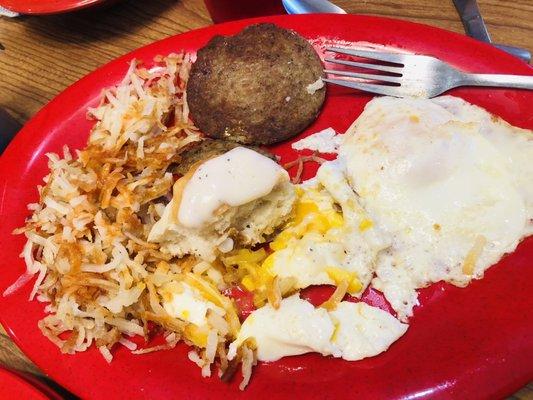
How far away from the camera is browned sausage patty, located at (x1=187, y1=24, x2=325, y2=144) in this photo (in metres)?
2.17

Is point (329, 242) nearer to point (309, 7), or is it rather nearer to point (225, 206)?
point (225, 206)

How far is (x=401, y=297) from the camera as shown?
185 centimetres

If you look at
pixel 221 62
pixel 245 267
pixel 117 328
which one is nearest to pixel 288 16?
pixel 221 62

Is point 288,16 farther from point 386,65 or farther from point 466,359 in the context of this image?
point 466,359

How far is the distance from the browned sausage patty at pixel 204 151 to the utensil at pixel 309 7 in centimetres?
88

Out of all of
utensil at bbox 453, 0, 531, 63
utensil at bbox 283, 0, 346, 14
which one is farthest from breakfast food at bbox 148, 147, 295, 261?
utensil at bbox 453, 0, 531, 63

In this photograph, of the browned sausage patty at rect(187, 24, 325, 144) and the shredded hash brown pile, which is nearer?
the shredded hash brown pile

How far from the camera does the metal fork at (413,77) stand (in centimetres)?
209

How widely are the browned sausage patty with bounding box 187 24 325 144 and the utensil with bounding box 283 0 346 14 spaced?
1.42 ft

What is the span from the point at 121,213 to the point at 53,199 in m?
0.33

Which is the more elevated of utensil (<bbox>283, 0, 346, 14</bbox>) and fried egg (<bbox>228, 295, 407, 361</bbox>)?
utensil (<bbox>283, 0, 346, 14</bbox>)

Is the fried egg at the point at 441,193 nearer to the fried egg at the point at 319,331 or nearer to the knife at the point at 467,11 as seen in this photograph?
the fried egg at the point at 319,331

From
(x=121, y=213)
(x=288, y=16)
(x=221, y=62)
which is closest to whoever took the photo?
(x=121, y=213)

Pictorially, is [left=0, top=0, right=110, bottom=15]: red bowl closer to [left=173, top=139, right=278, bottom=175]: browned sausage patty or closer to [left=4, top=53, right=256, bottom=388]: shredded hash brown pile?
[left=4, top=53, right=256, bottom=388]: shredded hash brown pile
